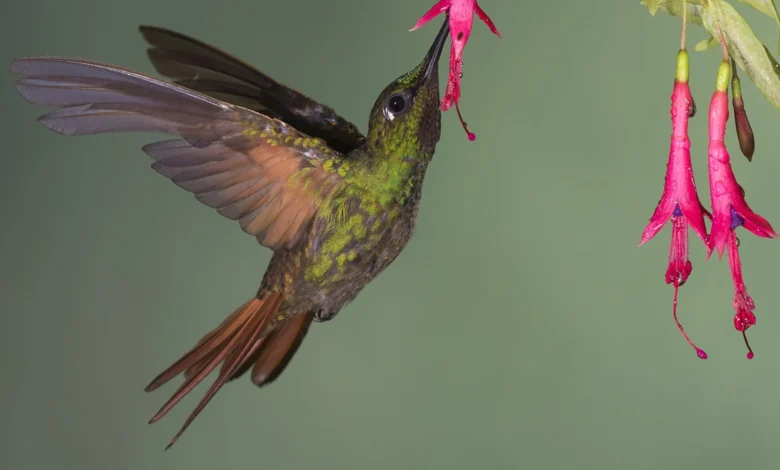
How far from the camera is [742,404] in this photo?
1.21 meters

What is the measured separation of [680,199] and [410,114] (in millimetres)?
205

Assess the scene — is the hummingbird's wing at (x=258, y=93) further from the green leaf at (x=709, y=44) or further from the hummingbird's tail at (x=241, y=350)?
the green leaf at (x=709, y=44)

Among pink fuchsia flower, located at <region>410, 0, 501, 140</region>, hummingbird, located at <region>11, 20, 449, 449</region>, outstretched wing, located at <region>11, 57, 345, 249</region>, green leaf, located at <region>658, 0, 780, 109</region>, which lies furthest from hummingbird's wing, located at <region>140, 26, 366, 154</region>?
green leaf, located at <region>658, 0, 780, 109</region>

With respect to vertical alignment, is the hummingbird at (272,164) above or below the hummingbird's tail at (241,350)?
above

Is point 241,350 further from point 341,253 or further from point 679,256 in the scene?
point 679,256

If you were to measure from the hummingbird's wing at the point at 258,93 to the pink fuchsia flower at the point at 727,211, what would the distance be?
13.6 inches

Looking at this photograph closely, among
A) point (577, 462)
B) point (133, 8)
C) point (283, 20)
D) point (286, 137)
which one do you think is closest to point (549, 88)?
point (283, 20)

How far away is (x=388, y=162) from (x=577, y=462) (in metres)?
0.82

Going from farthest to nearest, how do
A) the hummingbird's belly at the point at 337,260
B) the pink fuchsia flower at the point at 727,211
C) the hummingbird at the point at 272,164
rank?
the hummingbird's belly at the point at 337,260
the hummingbird at the point at 272,164
the pink fuchsia flower at the point at 727,211

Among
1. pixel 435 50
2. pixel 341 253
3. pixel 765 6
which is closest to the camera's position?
pixel 765 6

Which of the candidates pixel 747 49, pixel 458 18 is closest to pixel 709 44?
pixel 747 49

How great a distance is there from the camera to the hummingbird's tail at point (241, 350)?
60 cm

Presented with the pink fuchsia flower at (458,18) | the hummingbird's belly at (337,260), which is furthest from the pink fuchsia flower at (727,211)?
the hummingbird's belly at (337,260)

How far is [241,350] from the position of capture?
2.09 feet
